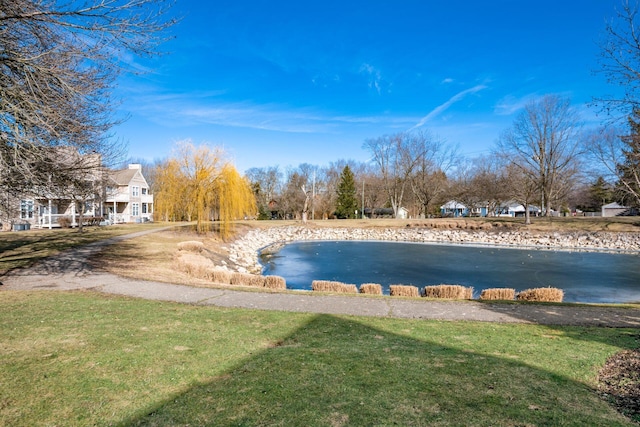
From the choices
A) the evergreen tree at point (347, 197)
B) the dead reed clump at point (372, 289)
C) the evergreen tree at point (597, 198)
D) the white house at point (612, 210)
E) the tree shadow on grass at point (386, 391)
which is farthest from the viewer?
the white house at point (612, 210)

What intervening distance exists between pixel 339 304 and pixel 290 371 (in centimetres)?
436

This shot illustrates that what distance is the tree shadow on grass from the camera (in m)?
3.19

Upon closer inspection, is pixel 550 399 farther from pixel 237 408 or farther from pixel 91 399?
pixel 91 399

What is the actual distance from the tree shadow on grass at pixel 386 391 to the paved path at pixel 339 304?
238cm

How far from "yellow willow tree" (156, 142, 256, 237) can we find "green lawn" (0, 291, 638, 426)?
17002mm

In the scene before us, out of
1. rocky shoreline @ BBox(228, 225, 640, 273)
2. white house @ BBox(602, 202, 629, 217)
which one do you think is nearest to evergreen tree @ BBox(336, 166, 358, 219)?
rocky shoreline @ BBox(228, 225, 640, 273)

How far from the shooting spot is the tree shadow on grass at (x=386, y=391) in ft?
10.5

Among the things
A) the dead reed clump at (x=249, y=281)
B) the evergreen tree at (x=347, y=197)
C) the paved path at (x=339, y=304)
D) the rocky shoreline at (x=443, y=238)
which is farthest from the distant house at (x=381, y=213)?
the paved path at (x=339, y=304)

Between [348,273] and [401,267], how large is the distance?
3737 millimetres

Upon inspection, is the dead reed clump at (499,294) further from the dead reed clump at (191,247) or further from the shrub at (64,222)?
the shrub at (64,222)

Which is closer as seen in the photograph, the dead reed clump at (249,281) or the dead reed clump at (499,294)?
the dead reed clump at (499,294)

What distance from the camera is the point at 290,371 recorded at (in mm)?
4191

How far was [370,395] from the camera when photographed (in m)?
3.61

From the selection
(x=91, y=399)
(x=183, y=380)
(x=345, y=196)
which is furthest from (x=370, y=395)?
(x=345, y=196)
